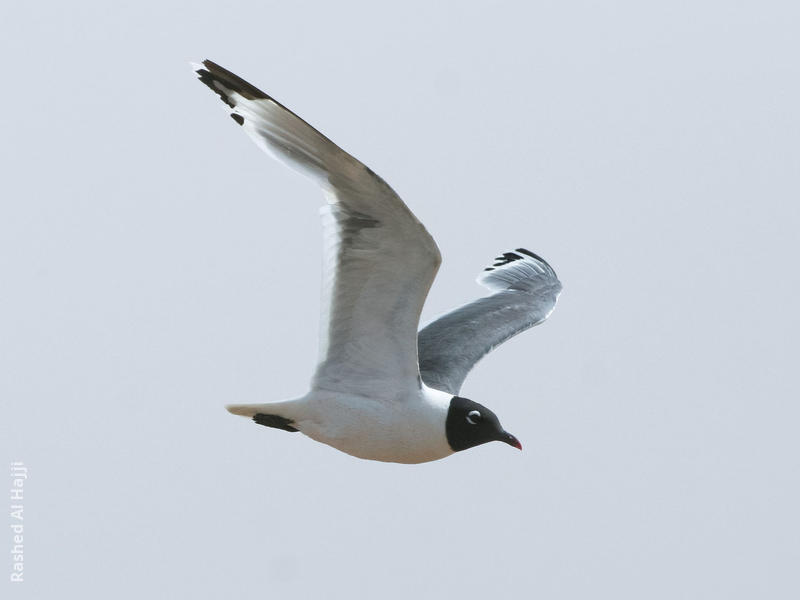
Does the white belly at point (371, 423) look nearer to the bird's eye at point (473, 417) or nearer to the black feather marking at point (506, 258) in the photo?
the bird's eye at point (473, 417)

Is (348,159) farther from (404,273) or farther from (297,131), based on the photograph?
(404,273)

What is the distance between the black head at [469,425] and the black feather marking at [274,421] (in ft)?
2.92

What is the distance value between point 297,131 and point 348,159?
0.29 m

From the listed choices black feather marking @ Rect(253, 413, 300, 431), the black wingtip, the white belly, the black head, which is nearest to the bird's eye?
the black head

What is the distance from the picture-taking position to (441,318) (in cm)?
1041

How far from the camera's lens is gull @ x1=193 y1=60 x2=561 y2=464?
7230 millimetres

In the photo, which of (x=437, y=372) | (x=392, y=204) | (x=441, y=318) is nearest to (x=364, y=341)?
(x=392, y=204)

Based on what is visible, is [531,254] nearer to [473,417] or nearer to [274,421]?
[473,417]

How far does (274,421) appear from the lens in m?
8.21

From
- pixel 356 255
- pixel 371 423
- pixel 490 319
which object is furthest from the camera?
pixel 490 319

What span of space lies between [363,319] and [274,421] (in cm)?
83

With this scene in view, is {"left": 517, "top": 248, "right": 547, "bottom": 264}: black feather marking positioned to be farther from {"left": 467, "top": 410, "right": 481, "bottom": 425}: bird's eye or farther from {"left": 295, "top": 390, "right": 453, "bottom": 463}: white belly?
{"left": 295, "top": 390, "right": 453, "bottom": 463}: white belly

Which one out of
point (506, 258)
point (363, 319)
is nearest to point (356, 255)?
point (363, 319)

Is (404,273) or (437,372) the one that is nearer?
(404,273)
